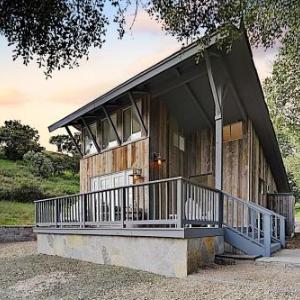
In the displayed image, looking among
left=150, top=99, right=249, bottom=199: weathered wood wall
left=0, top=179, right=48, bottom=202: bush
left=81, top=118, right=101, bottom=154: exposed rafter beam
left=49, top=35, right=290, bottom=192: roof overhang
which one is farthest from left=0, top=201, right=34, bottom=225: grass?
left=150, top=99, right=249, bottom=199: weathered wood wall

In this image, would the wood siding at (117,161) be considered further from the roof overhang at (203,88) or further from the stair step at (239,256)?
the stair step at (239,256)

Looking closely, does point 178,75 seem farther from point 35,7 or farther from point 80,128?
point 35,7

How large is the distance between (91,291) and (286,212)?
977cm

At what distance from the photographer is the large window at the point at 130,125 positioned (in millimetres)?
11859

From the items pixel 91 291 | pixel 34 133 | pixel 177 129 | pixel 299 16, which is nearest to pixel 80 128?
pixel 177 129

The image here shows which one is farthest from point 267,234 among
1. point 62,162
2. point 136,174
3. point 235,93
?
point 62,162

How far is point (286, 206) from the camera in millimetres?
14461

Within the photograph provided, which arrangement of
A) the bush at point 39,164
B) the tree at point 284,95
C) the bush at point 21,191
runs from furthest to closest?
the bush at point 39,164 < the bush at point 21,191 < the tree at point 284,95

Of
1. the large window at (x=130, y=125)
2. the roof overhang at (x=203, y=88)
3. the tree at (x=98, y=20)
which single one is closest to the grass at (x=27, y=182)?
the roof overhang at (x=203, y=88)

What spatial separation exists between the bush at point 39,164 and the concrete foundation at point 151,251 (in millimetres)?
13713

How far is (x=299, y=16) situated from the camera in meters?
5.56

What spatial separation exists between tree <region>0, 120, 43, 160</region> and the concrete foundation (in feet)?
51.6

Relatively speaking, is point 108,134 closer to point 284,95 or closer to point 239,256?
point 239,256

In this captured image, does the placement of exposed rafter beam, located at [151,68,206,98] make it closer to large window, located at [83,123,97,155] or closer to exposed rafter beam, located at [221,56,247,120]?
A: exposed rafter beam, located at [221,56,247,120]
